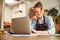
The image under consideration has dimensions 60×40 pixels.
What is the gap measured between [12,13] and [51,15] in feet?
3.01

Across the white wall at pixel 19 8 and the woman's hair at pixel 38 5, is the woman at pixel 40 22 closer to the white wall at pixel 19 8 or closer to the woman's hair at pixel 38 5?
the woman's hair at pixel 38 5

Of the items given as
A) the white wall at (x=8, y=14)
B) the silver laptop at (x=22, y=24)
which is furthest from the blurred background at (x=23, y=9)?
the silver laptop at (x=22, y=24)

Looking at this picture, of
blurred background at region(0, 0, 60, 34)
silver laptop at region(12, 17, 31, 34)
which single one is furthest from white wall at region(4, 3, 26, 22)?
silver laptop at region(12, 17, 31, 34)

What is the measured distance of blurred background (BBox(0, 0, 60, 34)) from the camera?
2957 millimetres

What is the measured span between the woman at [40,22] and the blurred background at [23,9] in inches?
3.9

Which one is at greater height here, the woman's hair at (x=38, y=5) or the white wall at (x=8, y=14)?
the woman's hair at (x=38, y=5)

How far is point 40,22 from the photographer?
2963 millimetres

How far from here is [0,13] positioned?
3209 millimetres

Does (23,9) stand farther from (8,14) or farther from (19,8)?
(8,14)

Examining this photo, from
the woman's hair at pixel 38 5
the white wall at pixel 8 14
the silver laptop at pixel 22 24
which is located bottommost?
the silver laptop at pixel 22 24

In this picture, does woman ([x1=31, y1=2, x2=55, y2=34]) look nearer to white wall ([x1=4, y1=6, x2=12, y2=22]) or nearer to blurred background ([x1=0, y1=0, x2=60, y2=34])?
blurred background ([x1=0, y1=0, x2=60, y2=34])

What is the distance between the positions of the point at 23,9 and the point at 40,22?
0.50m

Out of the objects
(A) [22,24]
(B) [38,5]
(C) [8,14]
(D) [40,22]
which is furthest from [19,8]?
(A) [22,24]

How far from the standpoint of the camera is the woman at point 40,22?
292 cm
